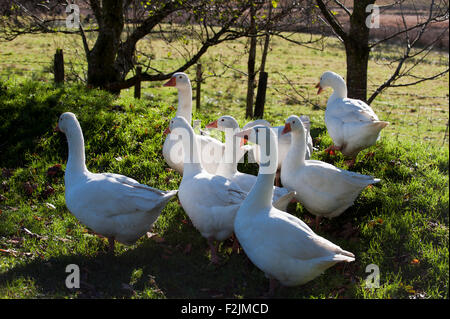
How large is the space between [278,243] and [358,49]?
5.51 m

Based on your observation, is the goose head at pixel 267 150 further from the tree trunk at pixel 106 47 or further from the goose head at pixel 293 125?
the tree trunk at pixel 106 47

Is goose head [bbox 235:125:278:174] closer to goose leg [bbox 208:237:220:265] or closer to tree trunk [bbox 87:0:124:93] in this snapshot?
goose leg [bbox 208:237:220:265]

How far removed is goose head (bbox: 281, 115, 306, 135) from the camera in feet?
16.8

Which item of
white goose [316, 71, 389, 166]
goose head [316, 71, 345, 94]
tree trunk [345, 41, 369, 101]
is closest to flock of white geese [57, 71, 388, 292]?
white goose [316, 71, 389, 166]

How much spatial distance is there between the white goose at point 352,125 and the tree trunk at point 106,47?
5.60 metres

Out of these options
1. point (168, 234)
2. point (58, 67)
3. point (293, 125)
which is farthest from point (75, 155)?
point (58, 67)

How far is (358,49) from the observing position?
8.27 metres

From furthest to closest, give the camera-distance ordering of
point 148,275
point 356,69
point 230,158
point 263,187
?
point 356,69 < point 230,158 < point 148,275 < point 263,187

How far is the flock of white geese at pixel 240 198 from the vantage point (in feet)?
13.1

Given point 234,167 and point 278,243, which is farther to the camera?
point 234,167

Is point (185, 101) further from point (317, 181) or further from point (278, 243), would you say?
point (278, 243)

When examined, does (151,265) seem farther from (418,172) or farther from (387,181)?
(418,172)
